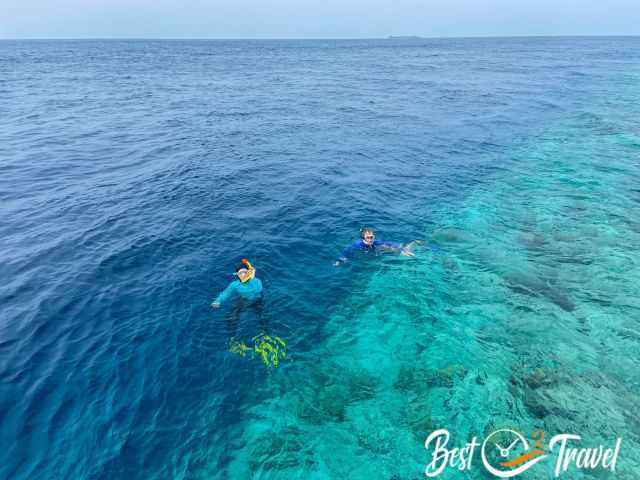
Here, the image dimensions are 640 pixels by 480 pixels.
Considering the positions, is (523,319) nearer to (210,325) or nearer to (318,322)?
(318,322)

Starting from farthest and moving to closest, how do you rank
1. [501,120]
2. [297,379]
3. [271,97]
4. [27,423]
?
1. [271,97]
2. [501,120]
3. [297,379]
4. [27,423]

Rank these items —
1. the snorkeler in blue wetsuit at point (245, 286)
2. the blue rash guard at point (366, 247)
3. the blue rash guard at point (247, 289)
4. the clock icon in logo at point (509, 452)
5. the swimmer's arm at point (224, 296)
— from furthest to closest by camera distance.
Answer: the blue rash guard at point (366, 247) < the blue rash guard at point (247, 289) < the snorkeler in blue wetsuit at point (245, 286) < the swimmer's arm at point (224, 296) < the clock icon in logo at point (509, 452)

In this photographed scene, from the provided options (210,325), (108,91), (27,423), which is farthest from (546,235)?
(108,91)

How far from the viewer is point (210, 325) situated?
1341cm

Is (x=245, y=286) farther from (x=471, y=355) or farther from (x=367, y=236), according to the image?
(x=471, y=355)

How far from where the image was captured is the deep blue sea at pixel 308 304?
9.72 m

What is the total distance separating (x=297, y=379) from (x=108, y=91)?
6021 cm

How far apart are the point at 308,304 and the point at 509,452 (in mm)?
8137

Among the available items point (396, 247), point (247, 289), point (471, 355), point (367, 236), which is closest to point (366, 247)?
point (367, 236)

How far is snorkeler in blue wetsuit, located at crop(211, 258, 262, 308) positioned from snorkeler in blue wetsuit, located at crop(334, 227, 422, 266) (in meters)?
4.47

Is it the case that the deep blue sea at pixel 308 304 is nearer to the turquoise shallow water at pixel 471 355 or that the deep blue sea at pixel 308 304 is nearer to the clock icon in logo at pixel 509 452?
the turquoise shallow water at pixel 471 355

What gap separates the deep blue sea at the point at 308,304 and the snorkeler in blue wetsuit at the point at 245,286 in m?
0.64

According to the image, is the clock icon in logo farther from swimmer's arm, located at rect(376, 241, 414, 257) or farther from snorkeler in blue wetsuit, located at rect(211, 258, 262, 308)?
swimmer's arm, located at rect(376, 241, 414, 257)

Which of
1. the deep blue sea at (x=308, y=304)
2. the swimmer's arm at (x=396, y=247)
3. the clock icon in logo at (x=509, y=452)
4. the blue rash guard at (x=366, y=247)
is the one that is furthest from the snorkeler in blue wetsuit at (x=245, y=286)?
the clock icon in logo at (x=509, y=452)
